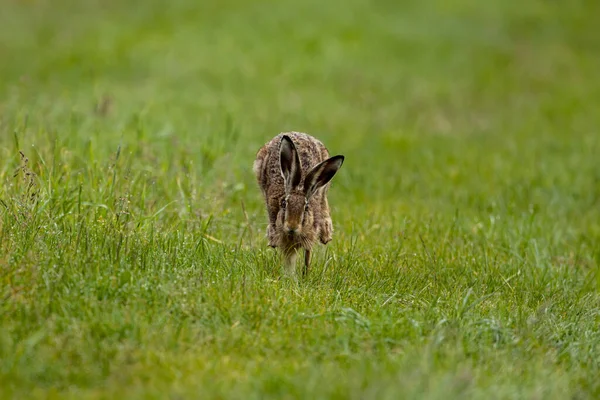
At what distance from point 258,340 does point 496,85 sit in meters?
14.1

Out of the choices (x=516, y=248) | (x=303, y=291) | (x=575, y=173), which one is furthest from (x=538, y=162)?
(x=303, y=291)

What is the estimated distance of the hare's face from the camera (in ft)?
21.7

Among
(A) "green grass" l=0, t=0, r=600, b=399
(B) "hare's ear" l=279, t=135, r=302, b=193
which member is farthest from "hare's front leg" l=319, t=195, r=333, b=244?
(B) "hare's ear" l=279, t=135, r=302, b=193

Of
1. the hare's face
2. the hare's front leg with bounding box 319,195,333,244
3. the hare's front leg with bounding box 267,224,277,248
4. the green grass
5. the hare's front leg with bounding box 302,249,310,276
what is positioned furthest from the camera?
the hare's front leg with bounding box 319,195,333,244

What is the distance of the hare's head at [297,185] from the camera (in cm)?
663

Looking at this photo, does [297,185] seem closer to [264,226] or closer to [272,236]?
[272,236]

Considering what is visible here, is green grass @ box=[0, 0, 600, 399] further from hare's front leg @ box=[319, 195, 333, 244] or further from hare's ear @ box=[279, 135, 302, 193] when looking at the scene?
hare's ear @ box=[279, 135, 302, 193]

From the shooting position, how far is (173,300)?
556 centimetres

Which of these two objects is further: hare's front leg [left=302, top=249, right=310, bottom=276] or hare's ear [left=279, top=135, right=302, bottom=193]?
hare's front leg [left=302, top=249, right=310, bottom=276]

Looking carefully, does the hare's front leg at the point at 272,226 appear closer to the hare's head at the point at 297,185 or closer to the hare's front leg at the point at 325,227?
the hare's head at the point at 297,185

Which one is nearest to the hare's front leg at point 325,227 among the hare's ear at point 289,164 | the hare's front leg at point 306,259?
the hare's front leg at point 306,259

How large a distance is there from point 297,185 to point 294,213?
0.74 ft

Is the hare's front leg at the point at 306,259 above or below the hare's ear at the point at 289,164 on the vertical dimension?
below

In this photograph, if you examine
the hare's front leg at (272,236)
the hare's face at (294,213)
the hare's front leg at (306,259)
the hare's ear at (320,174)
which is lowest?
the hare's front leg at (306,259)
